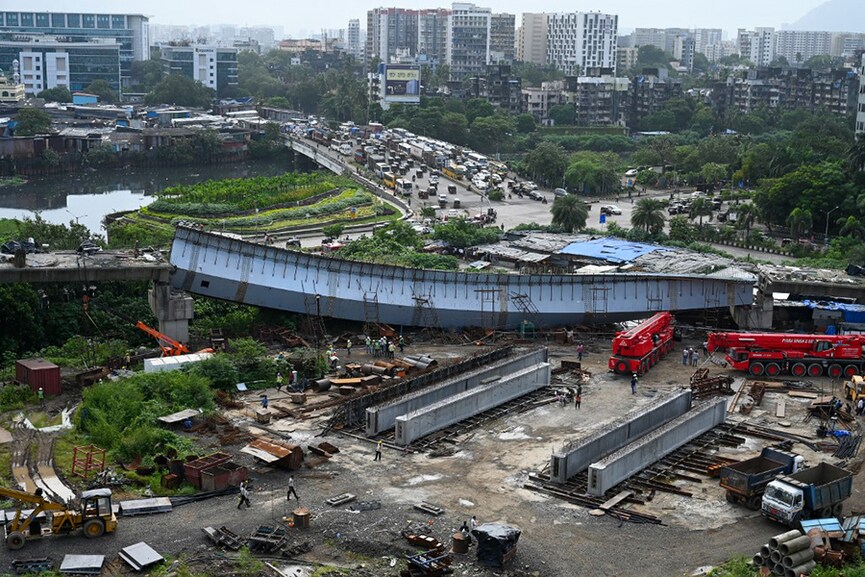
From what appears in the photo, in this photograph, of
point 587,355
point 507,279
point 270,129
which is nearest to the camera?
point 587,355

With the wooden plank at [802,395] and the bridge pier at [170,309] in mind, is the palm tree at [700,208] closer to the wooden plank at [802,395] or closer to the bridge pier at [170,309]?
the wooden plank at [802,395]

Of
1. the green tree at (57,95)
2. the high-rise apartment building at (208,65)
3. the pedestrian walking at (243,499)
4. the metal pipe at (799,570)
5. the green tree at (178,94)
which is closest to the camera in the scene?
the metal pipe at (799,570)

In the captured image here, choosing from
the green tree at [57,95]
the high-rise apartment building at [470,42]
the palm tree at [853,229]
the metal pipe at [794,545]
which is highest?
the high-rise apartment building at [470,42]


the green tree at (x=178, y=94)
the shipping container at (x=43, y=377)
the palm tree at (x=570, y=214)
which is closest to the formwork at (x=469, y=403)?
the shipping container at (x=43, y=377)

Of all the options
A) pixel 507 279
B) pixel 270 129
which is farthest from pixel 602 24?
pixel 507 279

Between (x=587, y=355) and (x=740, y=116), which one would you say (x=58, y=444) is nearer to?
(x=587, y=355)

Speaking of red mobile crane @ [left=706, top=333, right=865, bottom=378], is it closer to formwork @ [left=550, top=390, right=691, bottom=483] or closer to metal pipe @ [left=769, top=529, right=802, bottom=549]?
formwork @ [left=550, top=390, right=691, bottom=483]

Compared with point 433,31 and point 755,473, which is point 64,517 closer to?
point 755,473
